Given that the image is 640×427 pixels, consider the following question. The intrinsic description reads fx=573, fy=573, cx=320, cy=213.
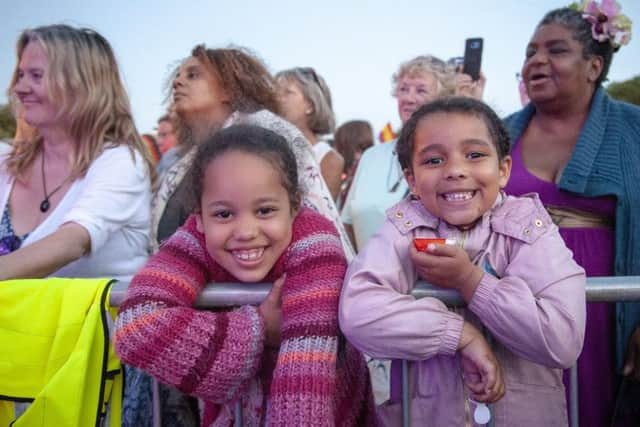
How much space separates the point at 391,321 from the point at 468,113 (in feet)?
2.39

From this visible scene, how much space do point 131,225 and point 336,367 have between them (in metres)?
1.30

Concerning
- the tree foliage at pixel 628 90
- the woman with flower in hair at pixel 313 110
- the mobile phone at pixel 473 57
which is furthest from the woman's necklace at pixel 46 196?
the tree foliage at pixel 628 90

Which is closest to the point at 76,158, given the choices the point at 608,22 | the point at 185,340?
the point at 185,340

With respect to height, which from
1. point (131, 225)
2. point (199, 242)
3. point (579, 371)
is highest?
point (199, 242)

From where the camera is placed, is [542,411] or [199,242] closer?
[542,411]

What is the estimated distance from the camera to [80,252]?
7.26ft

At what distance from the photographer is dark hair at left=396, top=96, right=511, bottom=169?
1819 millimetres

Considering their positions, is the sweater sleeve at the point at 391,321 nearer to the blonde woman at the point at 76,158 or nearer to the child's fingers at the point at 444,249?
the child's fingers at the point at 444,249

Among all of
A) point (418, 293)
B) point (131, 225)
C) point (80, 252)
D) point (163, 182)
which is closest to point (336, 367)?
point (418, 293)

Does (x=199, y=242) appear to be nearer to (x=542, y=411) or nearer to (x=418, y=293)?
(x=418, y=293)

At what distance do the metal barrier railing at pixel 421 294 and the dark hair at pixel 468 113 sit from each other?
1.63ft

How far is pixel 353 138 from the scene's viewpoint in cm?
757

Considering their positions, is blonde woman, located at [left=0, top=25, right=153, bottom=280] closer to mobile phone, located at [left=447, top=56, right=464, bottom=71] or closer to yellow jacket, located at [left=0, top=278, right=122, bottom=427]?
yellow jacket, located at [left=0, top=278, right=122, bottom=427]

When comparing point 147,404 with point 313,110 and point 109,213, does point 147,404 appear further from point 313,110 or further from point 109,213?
point 313,110
